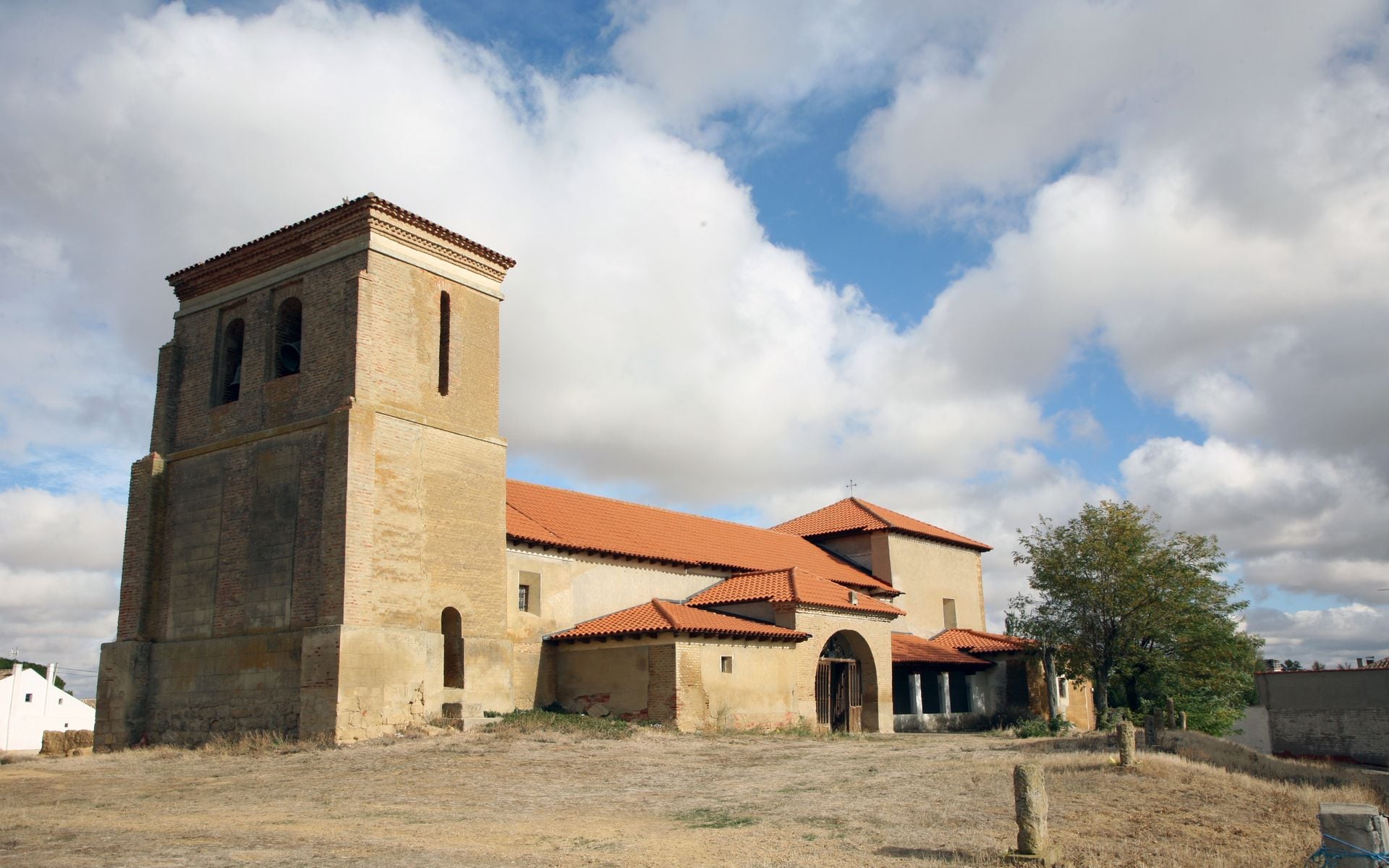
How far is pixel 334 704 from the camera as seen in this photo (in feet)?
62.7

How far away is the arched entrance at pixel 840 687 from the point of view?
28.5m

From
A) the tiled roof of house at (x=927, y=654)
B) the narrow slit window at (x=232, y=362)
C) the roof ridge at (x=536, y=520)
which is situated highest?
the narrow slit window at (x=232, y=362)

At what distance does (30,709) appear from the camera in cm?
5009

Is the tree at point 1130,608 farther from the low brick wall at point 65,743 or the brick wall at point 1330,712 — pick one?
the low brick wall at point 65,743

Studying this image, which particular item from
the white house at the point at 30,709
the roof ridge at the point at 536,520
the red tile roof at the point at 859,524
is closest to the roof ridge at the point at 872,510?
the red tile roof at the point at 859,524

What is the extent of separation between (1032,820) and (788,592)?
16.8 metres

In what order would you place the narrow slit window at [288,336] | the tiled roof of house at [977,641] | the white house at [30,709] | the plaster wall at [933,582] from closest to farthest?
1. the narrow slit window at [288,336]
2. the tiled roof of house at [977,641]
3. the plaster wall at [933,582]
4. the white house at [30,709]

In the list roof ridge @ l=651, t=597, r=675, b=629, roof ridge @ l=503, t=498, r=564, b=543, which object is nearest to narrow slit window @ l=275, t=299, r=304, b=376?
roof ridge @ l=503, t=498, r=564, b=543

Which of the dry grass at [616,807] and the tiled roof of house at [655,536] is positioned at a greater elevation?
the tiled roof of house at [655,536]

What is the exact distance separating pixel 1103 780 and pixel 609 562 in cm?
1525

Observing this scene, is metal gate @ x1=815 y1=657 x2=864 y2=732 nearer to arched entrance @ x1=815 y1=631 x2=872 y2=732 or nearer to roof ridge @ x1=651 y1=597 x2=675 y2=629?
arched entrance @ x1=815 y1=631 x2=872 y2=732

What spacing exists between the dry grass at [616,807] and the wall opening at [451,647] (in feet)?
8.18

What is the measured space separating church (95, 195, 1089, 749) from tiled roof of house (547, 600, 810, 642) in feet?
0.31

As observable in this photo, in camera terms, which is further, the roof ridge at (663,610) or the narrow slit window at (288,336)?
the roof ridge at (663,610)
